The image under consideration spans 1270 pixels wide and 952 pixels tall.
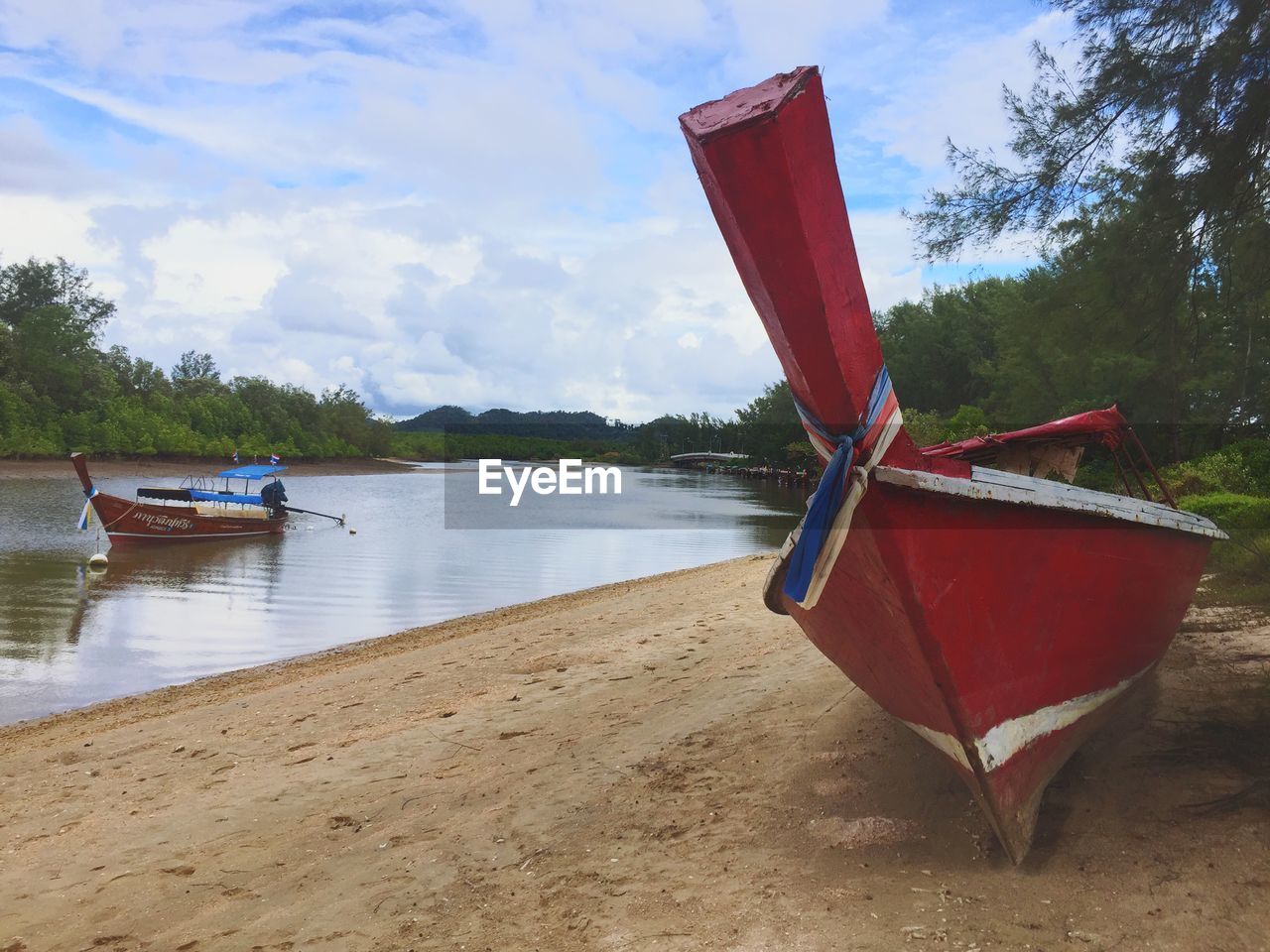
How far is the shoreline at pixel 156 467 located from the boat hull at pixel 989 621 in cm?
4934

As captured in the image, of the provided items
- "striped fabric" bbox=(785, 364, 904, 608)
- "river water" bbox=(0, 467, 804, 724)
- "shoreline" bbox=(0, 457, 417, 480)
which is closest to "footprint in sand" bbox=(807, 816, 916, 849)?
"striped fabric" bbox=(785, 364, 904, 608)

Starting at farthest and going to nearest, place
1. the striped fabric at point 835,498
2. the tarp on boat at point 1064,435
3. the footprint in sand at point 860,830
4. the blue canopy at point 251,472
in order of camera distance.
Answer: the blue canopy at point 251,472, the tarp on boat at point 1064,435, the footprint in sand at point 860,830, the striped fabric at point 835,498

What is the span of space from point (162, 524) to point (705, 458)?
80.8 metres

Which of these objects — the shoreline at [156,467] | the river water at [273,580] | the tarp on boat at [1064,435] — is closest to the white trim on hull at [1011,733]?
the tarp on boat at [1064,435]

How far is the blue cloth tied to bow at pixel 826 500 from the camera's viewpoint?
295cm

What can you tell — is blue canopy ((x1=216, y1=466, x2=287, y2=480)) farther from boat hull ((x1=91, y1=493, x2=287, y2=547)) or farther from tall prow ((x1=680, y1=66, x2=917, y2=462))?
tall prow ((x1=680, y1=66, x2=917, y2=462))

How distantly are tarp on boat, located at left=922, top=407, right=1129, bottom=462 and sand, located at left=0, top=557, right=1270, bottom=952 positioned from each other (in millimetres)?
1597

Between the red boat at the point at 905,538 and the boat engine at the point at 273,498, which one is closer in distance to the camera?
the red boat at the point at 905,538

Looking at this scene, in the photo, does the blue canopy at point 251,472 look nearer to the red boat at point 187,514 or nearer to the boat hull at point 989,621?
the red boat at point 187,514

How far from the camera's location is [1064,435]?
5344 mm

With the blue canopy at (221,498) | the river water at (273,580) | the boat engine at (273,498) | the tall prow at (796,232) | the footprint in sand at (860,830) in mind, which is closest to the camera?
the tall prow at (796,232)

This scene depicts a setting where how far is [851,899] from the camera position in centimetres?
329

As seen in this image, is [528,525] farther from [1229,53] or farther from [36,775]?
[1229,53]

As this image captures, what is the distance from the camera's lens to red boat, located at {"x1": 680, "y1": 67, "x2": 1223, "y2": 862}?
2725 mm
